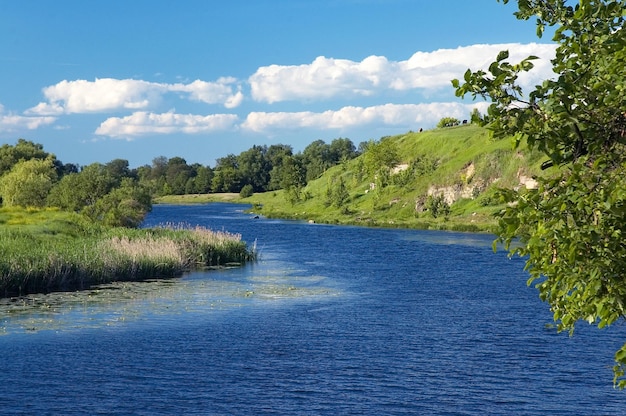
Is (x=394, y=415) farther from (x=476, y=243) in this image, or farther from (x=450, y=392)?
(x=476, y=243)

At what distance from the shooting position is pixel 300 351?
32656mm

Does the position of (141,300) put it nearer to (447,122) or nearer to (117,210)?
(117,210)

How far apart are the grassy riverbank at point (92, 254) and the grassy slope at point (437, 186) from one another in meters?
50.2

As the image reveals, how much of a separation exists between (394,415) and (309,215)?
123 metres

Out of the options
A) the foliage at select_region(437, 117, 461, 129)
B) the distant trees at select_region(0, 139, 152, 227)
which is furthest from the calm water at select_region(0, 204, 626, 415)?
the foliage at select_region(437, 117, 461, 129)

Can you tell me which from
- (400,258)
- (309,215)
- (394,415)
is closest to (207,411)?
(394,415)

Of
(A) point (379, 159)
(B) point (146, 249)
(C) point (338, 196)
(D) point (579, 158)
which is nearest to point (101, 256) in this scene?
(B) point (146, 249)

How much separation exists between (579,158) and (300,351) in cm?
2382

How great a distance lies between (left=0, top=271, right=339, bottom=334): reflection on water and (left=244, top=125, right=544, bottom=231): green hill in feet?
192

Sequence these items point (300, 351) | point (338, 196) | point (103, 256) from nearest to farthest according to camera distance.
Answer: point (300, 351) → point (103, 256) → point (338, 196)

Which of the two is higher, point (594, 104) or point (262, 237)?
point (594, 104)

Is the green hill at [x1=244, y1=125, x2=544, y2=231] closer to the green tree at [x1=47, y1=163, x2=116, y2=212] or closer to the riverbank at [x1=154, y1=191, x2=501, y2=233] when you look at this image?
the riverbank at [x1=154, y1=191, x2=501, y2=233]

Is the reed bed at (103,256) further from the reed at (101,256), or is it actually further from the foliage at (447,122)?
the foliage at (447,122)

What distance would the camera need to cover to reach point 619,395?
26.4 m
